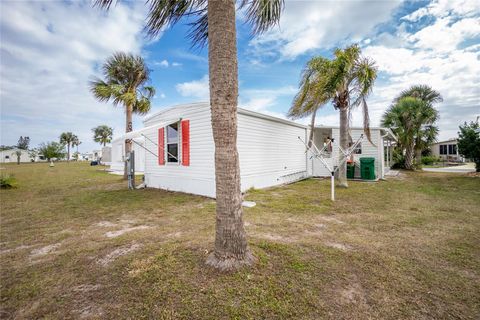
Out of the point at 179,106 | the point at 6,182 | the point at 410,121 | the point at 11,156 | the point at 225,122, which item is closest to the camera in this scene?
the point at 225,122

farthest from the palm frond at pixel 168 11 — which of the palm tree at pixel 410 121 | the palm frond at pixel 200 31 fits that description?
the palm tree at pixel 410 121

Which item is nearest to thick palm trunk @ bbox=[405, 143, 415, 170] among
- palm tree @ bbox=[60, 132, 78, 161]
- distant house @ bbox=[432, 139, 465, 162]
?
distant house @ bbox=[432, 139, 465, 162]

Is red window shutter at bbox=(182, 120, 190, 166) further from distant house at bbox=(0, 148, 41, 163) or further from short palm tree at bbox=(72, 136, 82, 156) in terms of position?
short palm tree at bbox=(72, 136, 82, 156)

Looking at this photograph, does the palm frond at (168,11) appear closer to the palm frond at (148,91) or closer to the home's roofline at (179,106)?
the home's roofline at (179,106)

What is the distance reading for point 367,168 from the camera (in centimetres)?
1127

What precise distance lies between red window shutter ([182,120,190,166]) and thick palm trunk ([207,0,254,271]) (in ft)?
A: 18.8

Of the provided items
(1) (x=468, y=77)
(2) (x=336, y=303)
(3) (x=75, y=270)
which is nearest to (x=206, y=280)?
(2) (x=336, y=303)

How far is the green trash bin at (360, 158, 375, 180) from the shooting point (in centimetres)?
1119

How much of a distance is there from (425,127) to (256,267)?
20.4m

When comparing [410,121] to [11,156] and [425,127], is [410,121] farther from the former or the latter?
[11,156]

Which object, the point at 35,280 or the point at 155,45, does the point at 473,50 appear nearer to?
the point at 155,45

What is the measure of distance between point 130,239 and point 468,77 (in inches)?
862

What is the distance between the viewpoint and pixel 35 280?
8.38 ft

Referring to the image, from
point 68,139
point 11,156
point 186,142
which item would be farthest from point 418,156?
point 11,156
